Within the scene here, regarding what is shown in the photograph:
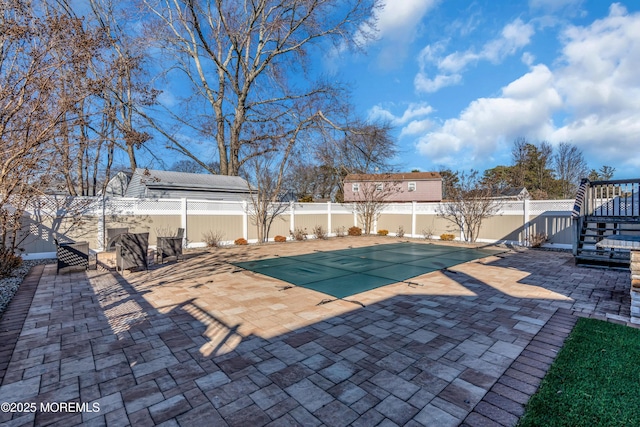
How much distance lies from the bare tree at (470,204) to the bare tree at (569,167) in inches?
696

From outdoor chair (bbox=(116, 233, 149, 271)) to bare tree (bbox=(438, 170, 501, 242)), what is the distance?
10.6 meters

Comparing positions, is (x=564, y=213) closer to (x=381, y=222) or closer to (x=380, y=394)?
(x=381, y=222)

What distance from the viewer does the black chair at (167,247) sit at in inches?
277

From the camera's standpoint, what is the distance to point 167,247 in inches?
279

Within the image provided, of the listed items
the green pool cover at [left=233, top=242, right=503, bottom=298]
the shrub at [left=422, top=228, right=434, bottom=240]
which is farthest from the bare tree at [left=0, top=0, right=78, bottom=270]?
the shrub at [left=422, top=228, right=434, bottom=240]

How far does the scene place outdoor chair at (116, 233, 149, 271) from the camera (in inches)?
226

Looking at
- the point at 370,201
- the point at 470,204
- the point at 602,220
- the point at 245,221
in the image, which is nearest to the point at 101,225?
the point at 245,221

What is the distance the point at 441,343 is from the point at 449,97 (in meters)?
14.9

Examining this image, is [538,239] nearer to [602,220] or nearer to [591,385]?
[602,220]

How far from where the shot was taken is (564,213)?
9195mm

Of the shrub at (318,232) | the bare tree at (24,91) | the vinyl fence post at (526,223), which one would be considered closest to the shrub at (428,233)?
the vinyl fence post at (526,223)

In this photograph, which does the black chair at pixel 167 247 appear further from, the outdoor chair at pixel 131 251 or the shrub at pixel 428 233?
the shrub at pixel 428 233

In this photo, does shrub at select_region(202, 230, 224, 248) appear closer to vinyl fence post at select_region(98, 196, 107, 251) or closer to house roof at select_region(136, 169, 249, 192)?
vinyl fence post at select_region(98, 196, 107, 251)

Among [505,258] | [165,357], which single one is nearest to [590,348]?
[165,357]
